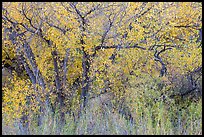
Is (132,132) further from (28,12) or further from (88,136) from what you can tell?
(28,12)

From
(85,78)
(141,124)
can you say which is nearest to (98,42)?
(85,78)

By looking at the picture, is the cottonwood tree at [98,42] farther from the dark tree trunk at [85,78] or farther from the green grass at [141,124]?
the green grass at [141,124]

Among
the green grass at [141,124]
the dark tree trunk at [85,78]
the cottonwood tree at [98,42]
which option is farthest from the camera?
the dark tree trunk at [85,78]

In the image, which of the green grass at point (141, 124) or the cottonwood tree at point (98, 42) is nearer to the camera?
the green grass at point (141, 124)

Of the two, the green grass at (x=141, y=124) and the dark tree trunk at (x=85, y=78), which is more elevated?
the dark tree trunk at (x=85, y=78)

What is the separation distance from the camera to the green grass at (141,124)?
20.9 ft

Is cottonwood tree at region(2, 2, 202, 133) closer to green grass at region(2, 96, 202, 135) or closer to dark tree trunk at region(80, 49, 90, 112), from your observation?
dark tree trunk at region(80, 49, 90, 112)

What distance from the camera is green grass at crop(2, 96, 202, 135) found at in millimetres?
6363

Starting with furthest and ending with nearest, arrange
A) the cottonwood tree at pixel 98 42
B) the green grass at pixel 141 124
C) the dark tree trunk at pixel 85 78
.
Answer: the dark tree trunk at pixel 85 78
the cottonwood tree at pixel 98 42
the green grass at pixel 141 124

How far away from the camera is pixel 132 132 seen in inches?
252

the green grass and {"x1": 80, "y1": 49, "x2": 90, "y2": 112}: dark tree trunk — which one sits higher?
{"x1": 80, "y1": 49, "x2": 90, "y2": 112}: dark tree trunk

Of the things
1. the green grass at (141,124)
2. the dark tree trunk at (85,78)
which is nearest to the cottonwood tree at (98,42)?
the dark tree trunk at (85,78)

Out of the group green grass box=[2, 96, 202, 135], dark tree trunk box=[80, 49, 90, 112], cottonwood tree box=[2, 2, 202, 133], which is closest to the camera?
green grass box=[2, 96, 202, 135]

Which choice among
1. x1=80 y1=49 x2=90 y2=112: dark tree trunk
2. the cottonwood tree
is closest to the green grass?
the cottonwood tree
